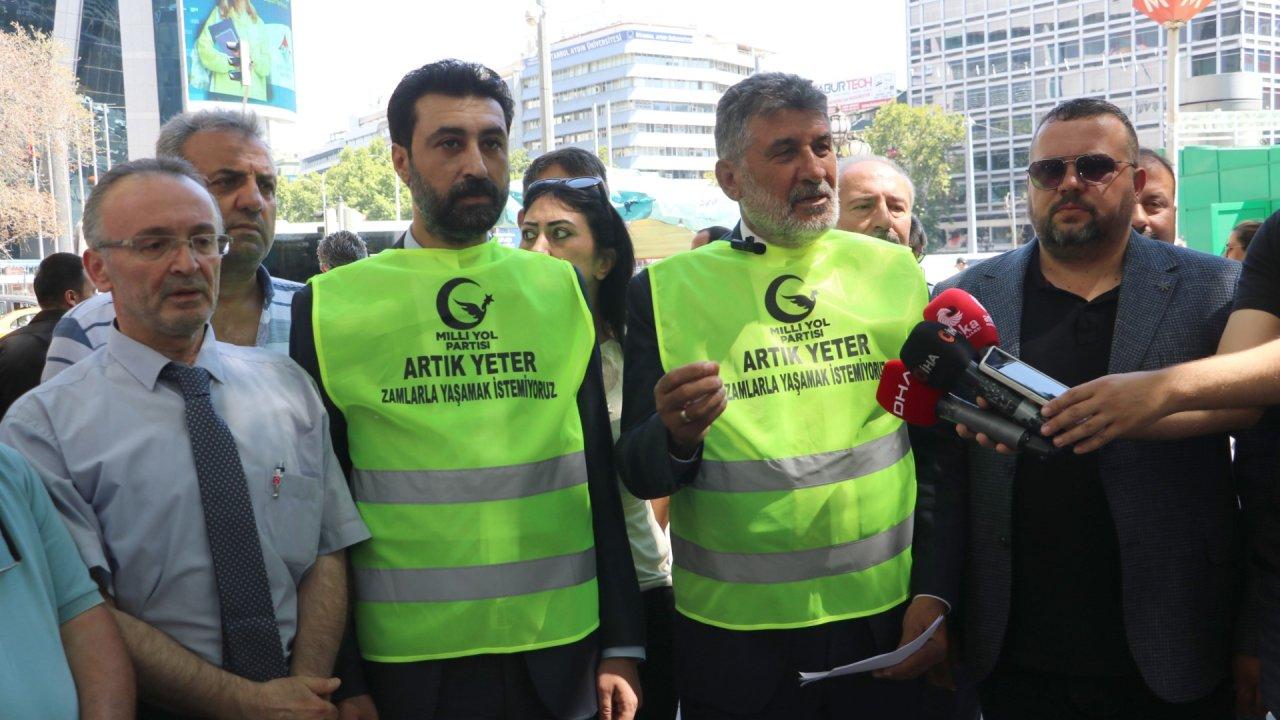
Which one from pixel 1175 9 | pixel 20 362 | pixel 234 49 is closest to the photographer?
pixel 20 362

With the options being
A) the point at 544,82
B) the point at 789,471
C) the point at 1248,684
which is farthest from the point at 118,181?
the point at 544,82

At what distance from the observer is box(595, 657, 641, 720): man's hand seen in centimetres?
264

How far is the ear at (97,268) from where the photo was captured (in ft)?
8.12

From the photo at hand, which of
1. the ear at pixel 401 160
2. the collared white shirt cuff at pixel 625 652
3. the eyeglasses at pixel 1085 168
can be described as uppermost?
the ear at pixel 401 160

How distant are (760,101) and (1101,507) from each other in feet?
4.68

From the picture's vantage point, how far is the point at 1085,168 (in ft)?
9.73

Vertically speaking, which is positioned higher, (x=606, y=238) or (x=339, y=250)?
(x=339, y=250)

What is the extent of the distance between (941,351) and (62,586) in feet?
6.30

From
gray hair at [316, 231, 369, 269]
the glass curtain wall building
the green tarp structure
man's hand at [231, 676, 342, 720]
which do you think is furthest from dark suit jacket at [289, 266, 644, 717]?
the glass curtain wall building

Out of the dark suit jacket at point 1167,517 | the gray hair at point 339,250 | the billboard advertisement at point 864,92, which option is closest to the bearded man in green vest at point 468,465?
the dark suit jacket at point 1167,517

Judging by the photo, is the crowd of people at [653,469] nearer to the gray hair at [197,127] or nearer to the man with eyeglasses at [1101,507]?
the man with eyeglasses at [1101,507]

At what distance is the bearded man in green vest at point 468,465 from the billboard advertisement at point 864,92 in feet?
391

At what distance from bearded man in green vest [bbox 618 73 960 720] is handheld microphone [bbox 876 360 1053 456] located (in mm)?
156

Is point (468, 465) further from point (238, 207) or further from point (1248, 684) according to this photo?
point (1248, 684)
